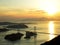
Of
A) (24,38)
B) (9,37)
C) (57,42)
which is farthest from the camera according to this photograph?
(24,38)

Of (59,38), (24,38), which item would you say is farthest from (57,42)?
(24,38)

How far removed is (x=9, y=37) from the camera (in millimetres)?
19875

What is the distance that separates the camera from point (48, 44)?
474cm

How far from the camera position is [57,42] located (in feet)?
15.0

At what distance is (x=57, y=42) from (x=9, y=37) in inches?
614

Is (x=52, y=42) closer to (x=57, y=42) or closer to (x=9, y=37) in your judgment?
(x=57, y=42)

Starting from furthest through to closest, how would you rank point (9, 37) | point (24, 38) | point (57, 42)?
point (24, 38), point (9, 37), point (57, 42)

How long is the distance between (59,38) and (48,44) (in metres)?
0.33

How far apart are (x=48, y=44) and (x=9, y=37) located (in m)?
15.4

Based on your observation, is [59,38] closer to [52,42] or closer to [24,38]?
[52,42]

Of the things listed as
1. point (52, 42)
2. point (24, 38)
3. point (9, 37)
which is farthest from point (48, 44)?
point (24, 38)

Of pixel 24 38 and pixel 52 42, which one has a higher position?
pixel 52 42

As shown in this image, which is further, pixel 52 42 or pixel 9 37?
pixel 9 37

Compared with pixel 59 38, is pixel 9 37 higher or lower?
lower
